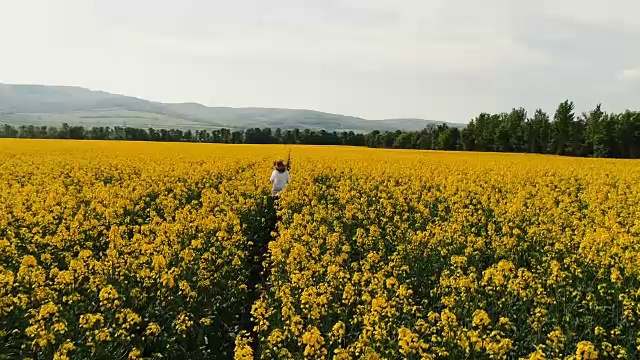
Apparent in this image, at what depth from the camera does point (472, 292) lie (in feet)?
24.7

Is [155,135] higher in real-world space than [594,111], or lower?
lower

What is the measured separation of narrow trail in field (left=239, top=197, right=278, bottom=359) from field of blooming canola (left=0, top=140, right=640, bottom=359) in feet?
0.20

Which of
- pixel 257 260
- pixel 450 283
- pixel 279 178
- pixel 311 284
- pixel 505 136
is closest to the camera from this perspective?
pixel 311 284

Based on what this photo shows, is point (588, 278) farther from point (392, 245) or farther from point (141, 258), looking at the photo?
point (141, 258)

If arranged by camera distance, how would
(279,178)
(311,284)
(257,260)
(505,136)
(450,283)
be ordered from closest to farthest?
(311,284) → (450,283) → (257,260) → (279,178) → (505,136)

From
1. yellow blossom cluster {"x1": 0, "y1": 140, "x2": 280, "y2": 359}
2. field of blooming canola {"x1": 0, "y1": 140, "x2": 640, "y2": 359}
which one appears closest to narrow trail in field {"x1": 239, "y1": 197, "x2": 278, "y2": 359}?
field of blooming canola {"x1": 0, "y1": 140, "x2": 640, "y2": 359}

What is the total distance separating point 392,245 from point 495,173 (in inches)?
593

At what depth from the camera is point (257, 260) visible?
37.7ft

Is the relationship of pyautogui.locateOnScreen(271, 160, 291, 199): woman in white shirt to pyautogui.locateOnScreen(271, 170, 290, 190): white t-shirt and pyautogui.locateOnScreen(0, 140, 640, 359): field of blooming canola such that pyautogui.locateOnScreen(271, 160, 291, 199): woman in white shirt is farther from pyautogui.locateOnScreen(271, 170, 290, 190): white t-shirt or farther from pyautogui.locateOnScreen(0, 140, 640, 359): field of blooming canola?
pyautogui.locateOnScreen(0, 140, 640, 359): field of blooming canola

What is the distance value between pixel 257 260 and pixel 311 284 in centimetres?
409

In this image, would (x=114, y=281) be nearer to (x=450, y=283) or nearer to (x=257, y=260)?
(x=257, y=260)

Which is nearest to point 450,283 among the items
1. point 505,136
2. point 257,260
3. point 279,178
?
point 257,260

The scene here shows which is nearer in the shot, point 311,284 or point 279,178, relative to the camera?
point 311,284

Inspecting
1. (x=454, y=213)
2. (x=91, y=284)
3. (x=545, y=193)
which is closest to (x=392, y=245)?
(x=454, y=213)
